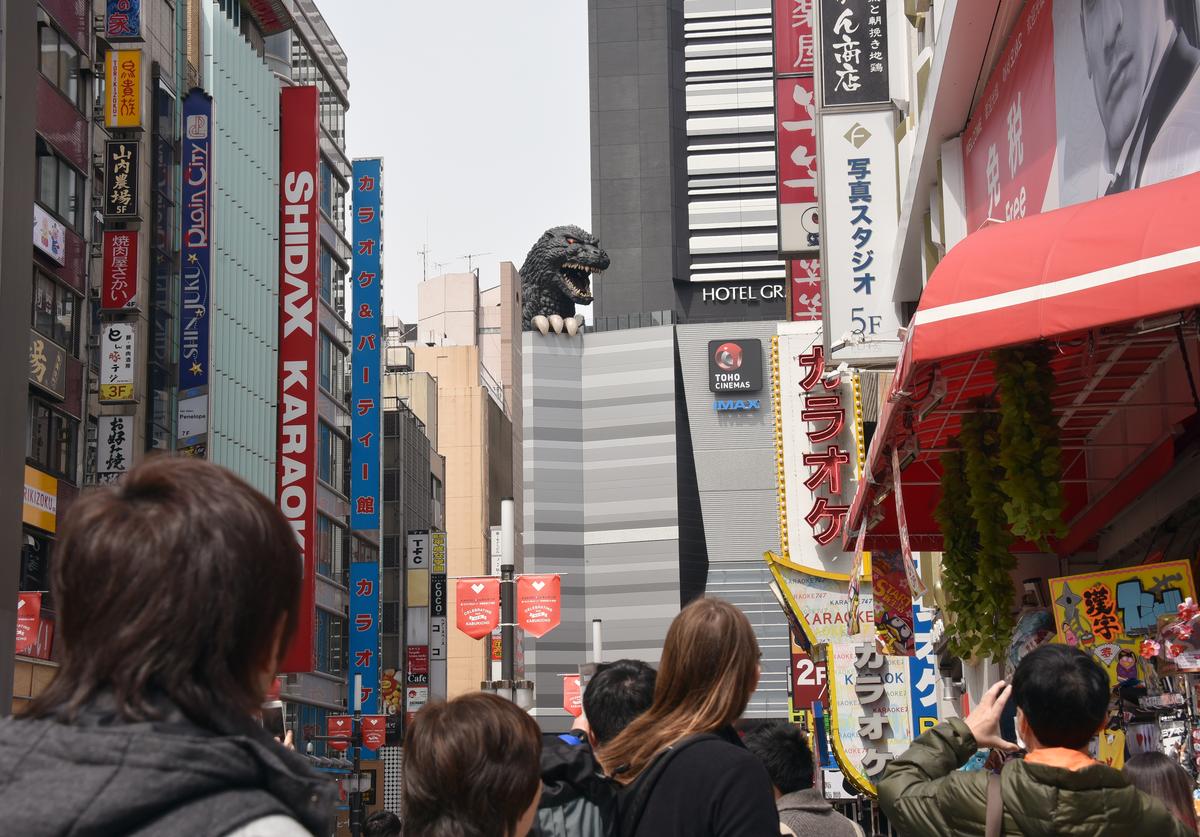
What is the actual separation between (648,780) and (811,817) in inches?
76.2

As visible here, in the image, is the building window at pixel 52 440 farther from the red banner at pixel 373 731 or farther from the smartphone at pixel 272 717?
the smartphone at pixel 272 717

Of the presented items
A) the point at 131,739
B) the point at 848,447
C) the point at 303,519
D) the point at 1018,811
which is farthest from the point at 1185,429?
the point at 303,519

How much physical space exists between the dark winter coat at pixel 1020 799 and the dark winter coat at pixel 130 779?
255 centimetres

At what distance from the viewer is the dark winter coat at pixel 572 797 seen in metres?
4.38

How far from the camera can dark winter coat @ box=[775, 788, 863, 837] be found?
18.9 ft

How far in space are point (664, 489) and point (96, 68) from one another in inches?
3156

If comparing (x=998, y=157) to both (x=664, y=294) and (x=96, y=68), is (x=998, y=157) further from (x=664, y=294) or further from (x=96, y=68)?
(x=664, y=294)

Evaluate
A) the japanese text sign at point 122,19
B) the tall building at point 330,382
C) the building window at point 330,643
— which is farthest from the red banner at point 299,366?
the building window at point 330,643

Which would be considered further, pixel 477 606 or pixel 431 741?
pixel 477 606

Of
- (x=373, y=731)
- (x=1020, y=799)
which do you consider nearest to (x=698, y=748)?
(x=1020, y=799)

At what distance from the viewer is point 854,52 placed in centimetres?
2059

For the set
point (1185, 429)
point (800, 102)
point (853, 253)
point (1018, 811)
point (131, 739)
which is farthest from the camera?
point (800, 102)

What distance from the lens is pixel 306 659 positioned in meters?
36.4

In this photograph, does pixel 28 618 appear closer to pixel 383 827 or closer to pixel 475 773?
Answer: pixel 383 827
